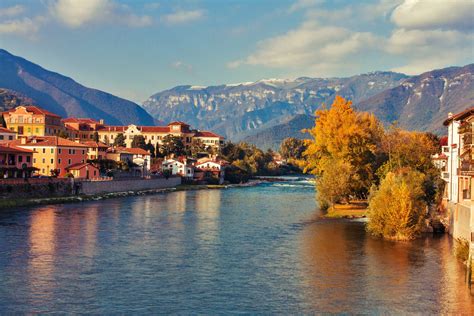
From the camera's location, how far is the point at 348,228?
172 feet

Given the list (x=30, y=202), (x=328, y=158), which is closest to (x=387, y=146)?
(x=328, y=158)

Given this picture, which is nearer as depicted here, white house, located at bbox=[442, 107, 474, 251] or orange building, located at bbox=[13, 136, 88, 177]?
white house, located at bbox=[442, 107, 474, 251]

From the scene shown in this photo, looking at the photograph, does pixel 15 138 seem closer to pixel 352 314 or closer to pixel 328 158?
pixel 328 158

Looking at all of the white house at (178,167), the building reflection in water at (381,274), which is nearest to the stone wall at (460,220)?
the building reflection in water at (381,274)

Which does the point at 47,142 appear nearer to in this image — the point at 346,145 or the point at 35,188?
the point at 35,188

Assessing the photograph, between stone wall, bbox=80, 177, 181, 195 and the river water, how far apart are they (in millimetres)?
29909

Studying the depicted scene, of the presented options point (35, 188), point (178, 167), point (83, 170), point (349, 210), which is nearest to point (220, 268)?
point (349, 210)

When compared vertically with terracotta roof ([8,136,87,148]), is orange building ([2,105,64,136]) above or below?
above

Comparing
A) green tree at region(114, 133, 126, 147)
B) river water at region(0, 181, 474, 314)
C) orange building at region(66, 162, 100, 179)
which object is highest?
green tree at region(114, 133, 126, 147)

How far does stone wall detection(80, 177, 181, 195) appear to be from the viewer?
8794 cm

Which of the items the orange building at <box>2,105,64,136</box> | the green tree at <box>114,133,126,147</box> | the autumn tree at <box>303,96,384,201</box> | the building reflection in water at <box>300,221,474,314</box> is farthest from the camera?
the green tree at <box>114,133,126,147</box>

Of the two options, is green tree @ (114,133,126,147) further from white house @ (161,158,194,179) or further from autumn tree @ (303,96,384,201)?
autumn tree @ (303,96,384,201)

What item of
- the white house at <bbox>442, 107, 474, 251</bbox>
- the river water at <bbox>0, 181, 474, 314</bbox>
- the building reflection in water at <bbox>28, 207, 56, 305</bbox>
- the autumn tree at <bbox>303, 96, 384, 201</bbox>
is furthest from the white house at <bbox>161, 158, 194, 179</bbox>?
the white house at <bbox>442, 107, 474, 251</bbox>

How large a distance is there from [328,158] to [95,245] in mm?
32634
